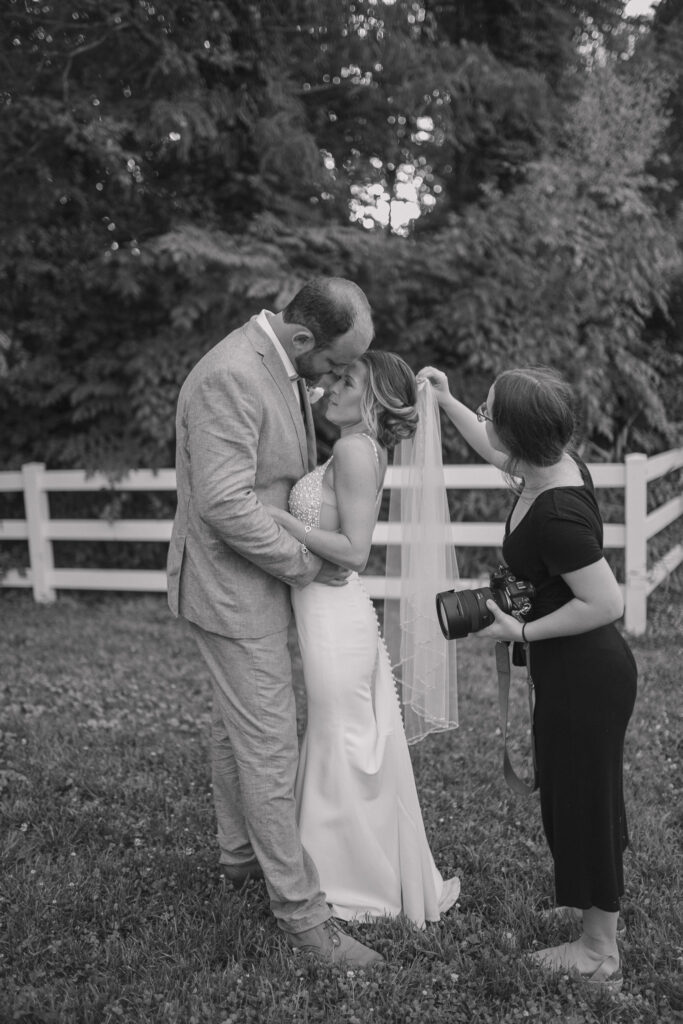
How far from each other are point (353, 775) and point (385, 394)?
4.29 ft

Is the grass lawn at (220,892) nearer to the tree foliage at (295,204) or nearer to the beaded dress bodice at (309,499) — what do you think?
the beaded dress bodice at (309,499)

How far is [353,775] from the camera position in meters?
2.94

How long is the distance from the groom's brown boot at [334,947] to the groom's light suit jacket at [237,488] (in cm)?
99

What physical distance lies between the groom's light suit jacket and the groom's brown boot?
0.99m

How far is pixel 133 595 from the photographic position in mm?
8266

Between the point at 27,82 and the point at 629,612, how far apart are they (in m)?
6.08

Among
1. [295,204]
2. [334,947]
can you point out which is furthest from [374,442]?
[295,204]

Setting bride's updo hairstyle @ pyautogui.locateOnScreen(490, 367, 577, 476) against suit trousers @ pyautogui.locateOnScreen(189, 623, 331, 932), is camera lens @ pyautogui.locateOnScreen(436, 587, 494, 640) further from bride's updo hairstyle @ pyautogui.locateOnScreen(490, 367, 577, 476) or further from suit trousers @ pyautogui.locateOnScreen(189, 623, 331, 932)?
suit trousers @ pyautogui.locateOnScreen(189, 623, 331, 932)

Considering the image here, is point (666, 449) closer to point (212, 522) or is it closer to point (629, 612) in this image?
point (629, 612)

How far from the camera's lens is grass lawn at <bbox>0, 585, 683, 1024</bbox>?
253 cm

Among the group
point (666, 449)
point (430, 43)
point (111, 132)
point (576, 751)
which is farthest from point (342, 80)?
point (576, 751)

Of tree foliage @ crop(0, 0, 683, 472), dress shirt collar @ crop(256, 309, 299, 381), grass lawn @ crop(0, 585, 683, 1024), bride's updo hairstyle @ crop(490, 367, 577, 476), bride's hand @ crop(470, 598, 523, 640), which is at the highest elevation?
tree foliage @ crop(0, 0, 683, 472)

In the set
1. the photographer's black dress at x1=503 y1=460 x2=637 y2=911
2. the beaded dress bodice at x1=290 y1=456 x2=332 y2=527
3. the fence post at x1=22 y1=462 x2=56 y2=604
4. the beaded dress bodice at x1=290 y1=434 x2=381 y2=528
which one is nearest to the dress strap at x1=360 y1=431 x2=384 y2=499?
the beaded dress bodice at x1=290 y1=434 x2=381 y2=528

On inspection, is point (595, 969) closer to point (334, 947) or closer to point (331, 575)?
point (334, 947)
